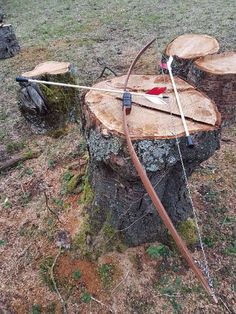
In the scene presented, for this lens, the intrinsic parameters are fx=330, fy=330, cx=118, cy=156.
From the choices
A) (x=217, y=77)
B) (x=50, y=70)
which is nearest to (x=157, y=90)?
(x=217, y=77)

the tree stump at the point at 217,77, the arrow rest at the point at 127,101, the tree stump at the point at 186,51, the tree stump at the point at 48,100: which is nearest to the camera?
the arrow rest at the point at 127,101

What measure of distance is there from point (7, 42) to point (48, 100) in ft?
9.76

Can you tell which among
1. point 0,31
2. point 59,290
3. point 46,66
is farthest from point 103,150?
point 0,31

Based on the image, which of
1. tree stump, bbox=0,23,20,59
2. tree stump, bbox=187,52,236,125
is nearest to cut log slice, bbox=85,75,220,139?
tree stump, bbox=187,52,236,125

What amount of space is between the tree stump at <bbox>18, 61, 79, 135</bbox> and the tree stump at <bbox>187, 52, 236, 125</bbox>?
150 centimetres

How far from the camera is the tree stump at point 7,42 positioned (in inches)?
247

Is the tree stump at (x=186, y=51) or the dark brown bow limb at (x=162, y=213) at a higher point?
the dark brown bow limb at (x=162, y=213)

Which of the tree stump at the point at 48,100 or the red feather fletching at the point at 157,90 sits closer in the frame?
the red feather fletching at the point at 157,90

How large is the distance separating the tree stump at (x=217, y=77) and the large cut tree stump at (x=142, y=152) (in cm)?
90

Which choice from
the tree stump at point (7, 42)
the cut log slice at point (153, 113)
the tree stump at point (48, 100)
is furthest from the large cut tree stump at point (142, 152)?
the tree stump at point (7, 42)

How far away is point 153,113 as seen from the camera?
7.54ft

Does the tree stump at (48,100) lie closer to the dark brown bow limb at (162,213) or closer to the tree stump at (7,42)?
the dark brown bow limb at (162,213)

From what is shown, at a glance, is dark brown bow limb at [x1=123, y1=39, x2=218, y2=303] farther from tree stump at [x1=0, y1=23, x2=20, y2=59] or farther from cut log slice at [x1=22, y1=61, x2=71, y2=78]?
tree stump at [x1=0, y1=23, x2=20, y2=59]

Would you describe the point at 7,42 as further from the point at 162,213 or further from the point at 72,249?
the point at 162,213
